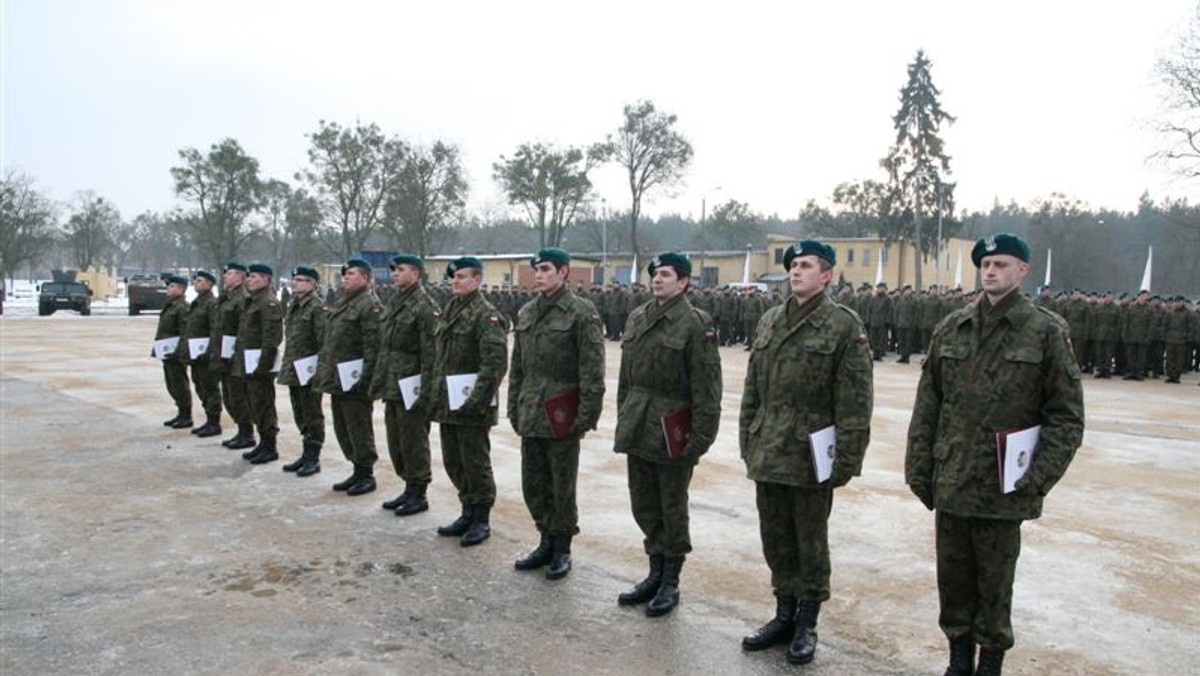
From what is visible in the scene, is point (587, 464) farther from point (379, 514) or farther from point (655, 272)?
point (655, 272)

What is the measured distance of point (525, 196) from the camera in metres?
49.8

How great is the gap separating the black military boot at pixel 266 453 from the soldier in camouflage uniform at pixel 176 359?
7.50ft

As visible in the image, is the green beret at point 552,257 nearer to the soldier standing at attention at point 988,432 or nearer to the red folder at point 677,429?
the red folder at point 677,429

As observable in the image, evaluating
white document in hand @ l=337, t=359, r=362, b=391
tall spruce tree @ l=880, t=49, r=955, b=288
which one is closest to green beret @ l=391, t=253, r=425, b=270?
white document in hand @ l=337, t=359, r=362, b=391

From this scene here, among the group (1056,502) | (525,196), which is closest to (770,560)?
(1056,502)

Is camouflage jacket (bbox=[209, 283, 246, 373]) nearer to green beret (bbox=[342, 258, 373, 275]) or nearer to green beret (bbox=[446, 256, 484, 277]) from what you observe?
green beret (bbox=[342, 258, 373, 275])

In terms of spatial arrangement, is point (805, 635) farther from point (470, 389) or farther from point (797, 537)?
point (470, 389)

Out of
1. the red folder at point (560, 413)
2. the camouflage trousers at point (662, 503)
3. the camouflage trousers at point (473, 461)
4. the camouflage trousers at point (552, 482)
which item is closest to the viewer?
the camouflage trousers at point (662, 503)

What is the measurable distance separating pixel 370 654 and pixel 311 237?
49.5m

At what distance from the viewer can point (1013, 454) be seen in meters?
3.44

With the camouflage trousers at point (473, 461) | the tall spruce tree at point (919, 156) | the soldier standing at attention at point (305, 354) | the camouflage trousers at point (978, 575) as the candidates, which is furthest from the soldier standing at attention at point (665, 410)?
the tall spruce tree at point (919, 156)

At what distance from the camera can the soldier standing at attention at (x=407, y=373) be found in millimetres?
6379

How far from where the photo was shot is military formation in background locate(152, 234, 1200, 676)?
3.59 meters

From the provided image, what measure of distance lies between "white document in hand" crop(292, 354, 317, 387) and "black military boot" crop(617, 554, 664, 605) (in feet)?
13.6
